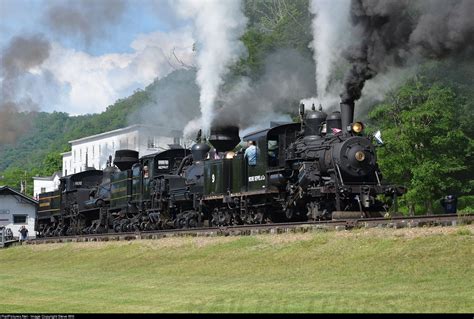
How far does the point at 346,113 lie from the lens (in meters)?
25.6

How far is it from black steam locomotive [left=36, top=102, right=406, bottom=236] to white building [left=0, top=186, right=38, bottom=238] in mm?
30165

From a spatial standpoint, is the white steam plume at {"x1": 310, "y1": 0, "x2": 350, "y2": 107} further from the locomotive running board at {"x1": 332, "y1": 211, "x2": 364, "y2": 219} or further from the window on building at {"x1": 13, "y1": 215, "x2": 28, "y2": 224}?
the window on building at {"x1": 13, "y1": 215, "x2": 28, "y2": 224}

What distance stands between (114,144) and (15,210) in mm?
17721

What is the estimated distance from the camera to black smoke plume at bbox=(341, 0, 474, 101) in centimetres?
1658

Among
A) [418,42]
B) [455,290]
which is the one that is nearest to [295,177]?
[418,42]

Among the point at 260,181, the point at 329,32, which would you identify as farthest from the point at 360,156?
the point at 329,32

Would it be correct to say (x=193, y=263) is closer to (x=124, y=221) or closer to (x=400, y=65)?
(x=400, y=65)

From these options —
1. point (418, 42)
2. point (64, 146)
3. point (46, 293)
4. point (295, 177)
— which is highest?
point (64, 146)

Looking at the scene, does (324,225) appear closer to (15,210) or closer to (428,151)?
(428,151)

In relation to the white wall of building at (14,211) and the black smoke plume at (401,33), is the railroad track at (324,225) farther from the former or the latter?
the white wall of building at (14,211)

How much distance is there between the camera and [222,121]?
3694 centimetres

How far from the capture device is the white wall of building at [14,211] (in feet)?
228

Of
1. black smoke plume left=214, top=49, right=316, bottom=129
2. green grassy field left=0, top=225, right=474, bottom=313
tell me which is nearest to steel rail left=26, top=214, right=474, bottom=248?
green grassy field left=0, top=225, right=474, bottom=313

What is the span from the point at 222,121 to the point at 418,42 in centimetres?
Result: 1886
